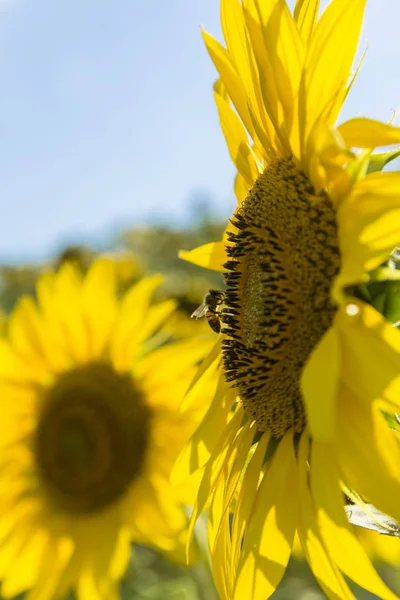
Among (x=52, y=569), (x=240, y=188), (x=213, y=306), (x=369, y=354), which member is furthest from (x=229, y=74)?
(x=52, y=569)

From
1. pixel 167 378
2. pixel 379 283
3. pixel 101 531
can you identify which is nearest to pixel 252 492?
pixel 379 283

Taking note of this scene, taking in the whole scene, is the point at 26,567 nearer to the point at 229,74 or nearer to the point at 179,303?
the point at 179,303

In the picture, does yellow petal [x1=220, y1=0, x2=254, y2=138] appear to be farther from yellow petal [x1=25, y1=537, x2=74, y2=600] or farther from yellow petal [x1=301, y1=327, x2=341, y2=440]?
yellow petal [x1=25, y1=537, x2=74, y2=600]

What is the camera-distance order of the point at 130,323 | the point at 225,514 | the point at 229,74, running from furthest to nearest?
the point at 130,323
the point at 225,514
the point at 229,74

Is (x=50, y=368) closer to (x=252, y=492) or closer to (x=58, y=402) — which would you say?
(x=58, y=402)

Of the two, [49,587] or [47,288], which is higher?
[47,288]

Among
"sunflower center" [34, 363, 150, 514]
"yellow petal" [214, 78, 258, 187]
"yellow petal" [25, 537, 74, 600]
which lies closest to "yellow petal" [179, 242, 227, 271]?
"yellow petal" [214, 78, 258, 187]
